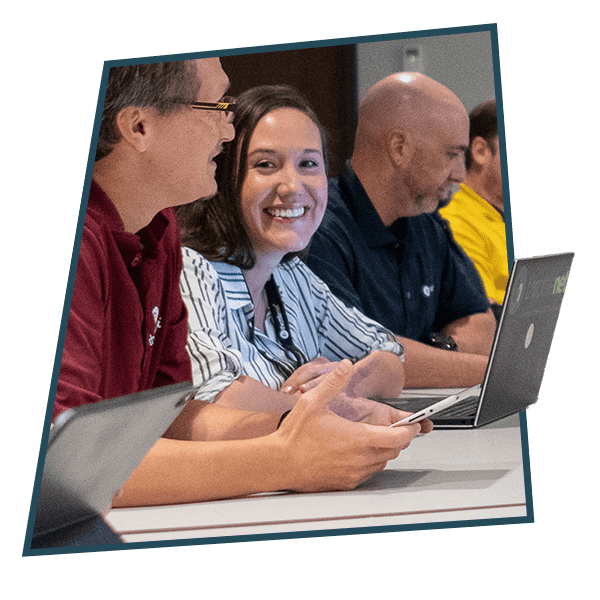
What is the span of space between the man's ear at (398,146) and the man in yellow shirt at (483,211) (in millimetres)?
190

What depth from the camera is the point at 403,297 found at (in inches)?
115

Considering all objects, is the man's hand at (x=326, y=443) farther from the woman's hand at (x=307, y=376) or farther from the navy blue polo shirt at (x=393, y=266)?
the navy blue polo shirt at (x=393, y=266)

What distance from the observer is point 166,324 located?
263cm

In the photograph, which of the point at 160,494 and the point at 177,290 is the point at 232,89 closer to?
the point at 177,290

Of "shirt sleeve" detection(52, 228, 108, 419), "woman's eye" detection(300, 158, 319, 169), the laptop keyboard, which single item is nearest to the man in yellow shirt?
the laptop keyboard

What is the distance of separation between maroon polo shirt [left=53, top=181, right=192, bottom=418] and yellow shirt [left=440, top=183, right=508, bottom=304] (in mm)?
876

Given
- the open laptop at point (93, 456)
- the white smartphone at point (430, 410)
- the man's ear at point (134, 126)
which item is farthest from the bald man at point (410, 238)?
the open laptop at point (93, 456)

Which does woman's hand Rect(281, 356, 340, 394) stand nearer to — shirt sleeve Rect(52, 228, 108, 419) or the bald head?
the bald head

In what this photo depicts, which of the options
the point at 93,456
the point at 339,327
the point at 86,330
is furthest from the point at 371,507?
the point at 86,330

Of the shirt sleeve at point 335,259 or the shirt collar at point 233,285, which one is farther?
the shirt sleeve at point 335,259

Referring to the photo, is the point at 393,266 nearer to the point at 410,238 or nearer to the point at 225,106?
the point at 410,238

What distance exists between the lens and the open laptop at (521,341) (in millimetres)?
2572

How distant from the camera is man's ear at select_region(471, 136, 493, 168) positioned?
9.44ft

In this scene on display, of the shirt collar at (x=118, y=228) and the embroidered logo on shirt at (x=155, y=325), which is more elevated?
the shirt collar at (x=118, y=228)
